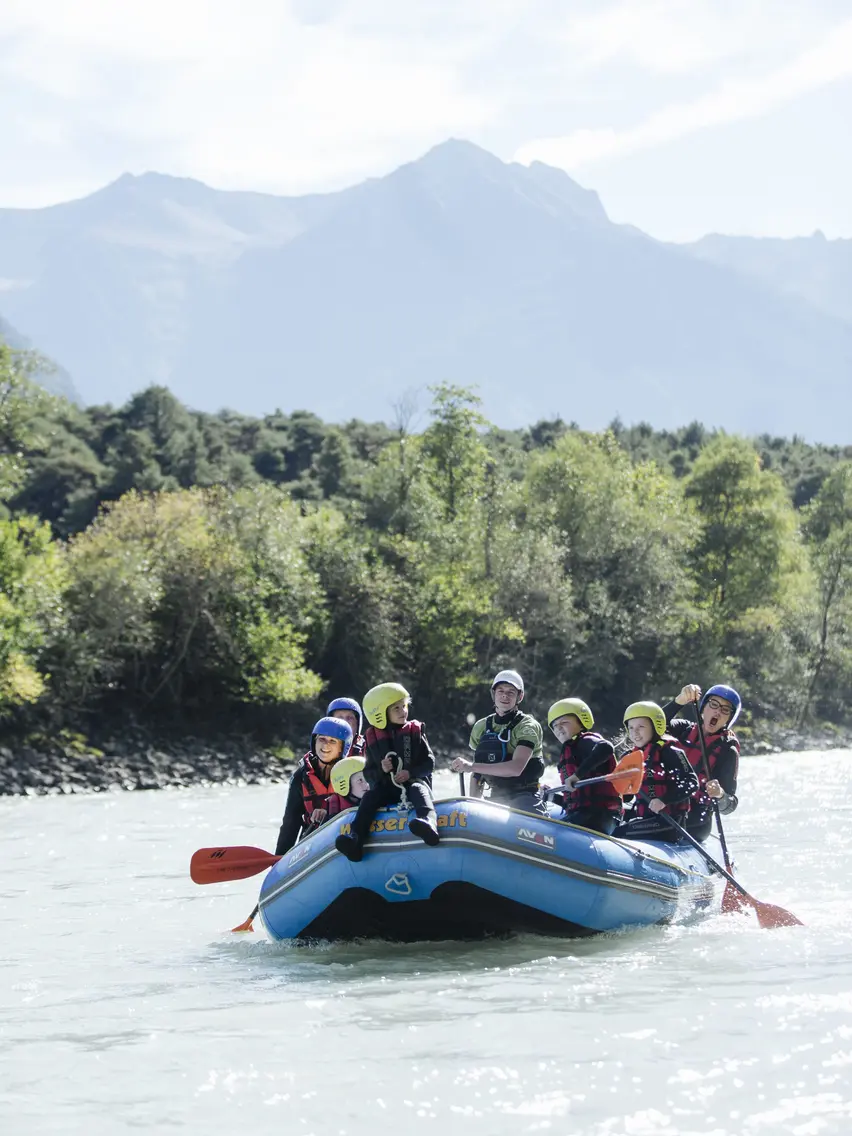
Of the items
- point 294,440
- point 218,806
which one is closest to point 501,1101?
point 218,806

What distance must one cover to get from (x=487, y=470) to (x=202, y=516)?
2003 cm

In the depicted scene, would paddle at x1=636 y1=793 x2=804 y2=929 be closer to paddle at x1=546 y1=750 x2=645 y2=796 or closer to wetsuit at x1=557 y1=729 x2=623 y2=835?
wetsuit at x1=557 y1=729 x2=623 y2=835

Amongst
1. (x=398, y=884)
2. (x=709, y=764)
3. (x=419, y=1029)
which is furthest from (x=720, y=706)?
(x=419, y=1029)

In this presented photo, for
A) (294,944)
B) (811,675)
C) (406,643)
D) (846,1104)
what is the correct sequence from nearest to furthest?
(846,1104), (294,944), (406,643), (811,675)

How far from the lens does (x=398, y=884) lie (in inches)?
380

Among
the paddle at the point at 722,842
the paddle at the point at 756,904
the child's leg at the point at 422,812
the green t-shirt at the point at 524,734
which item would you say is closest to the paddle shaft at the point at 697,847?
the paddle at the point at 756,904

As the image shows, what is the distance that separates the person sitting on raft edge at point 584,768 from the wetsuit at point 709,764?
1.25 meters

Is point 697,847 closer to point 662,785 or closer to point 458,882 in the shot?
point 662,785

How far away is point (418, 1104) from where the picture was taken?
643 cm

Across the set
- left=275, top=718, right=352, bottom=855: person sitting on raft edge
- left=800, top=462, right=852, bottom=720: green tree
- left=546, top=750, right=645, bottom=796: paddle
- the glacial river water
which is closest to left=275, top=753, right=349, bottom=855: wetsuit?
left=275, top=718, right=352, bottom=855: person sitting on raft edge

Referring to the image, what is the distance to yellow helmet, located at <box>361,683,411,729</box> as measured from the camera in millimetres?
9578

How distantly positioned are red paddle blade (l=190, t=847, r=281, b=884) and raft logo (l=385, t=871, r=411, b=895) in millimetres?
1802

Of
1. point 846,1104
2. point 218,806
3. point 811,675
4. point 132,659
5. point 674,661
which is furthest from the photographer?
point 811,675

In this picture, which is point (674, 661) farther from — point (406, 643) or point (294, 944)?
point (294, 944)
